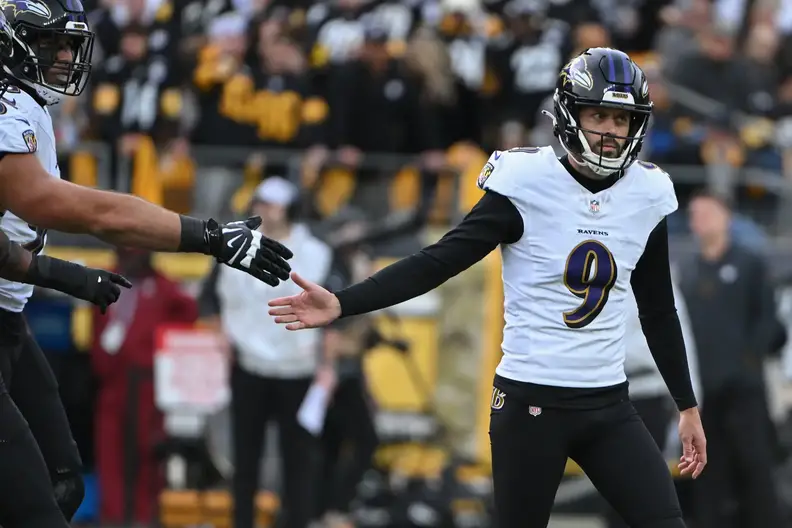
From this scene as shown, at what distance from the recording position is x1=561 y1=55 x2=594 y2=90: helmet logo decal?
5203mm

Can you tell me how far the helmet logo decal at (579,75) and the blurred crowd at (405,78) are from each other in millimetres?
6498

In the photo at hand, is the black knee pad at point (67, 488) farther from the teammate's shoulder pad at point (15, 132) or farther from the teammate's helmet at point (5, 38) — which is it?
the teammate's helmet at point (5, 38)

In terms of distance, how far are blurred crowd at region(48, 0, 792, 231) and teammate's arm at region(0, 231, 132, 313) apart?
266 inches

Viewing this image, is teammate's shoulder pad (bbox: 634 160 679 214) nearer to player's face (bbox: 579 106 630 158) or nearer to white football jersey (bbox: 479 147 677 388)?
white football jersey (bbox: 479 147 677 388)

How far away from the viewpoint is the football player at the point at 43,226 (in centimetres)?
470

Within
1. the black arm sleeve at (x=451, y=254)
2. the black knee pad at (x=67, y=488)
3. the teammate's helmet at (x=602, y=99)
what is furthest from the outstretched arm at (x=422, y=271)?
the black knee pad at (x=67, y=488)

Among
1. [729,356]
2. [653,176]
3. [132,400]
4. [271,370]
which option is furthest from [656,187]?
[132,400]

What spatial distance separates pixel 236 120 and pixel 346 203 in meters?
1.43

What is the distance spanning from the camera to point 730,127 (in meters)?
11.7

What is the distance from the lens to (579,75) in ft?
17.2

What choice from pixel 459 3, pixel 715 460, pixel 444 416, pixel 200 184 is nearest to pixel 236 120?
pixel 200 184

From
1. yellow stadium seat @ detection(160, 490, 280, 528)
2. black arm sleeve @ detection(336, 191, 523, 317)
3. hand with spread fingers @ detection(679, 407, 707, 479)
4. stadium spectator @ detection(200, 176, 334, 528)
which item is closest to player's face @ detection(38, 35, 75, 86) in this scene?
black arm sleeve @ detection(336, 191, 523, 317)

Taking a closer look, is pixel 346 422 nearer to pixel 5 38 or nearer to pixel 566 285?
pixel 566 285

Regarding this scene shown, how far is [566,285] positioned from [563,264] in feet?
0.24
